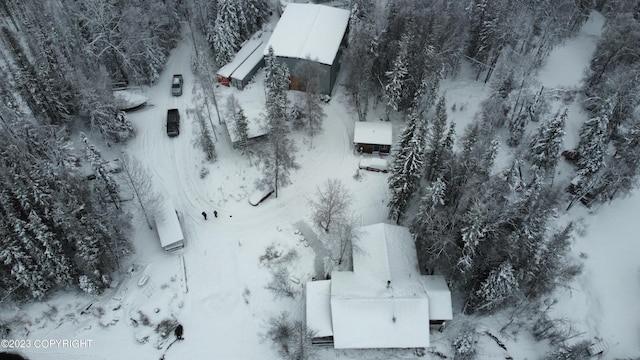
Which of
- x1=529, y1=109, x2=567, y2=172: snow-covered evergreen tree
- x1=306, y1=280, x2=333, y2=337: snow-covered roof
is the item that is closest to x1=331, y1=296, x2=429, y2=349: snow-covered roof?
x1=306, y1=280, x2=333, y2=337: snow-covered roof

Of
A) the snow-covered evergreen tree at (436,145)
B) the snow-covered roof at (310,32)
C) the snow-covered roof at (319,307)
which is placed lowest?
the snow-covered roof at (319,307)

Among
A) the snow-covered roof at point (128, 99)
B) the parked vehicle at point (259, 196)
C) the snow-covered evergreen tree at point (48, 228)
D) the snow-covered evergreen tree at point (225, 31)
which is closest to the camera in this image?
the snow-covered evergreen tree at point (48, 228)

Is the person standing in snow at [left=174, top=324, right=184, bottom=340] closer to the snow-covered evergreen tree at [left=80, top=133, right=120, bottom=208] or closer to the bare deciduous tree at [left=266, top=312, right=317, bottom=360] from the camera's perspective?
the bare deciduous tree at [left=266, top=312, right=317, bottom=360]

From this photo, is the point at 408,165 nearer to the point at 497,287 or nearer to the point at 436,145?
the point at 436,145

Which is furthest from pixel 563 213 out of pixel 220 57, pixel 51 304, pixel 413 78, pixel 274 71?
pixel 51 304

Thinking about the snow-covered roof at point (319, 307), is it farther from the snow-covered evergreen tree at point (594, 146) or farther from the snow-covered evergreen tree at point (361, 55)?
the snow-covered evergreen tree at point (594, 146)

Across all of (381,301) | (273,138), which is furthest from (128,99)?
(381,301)

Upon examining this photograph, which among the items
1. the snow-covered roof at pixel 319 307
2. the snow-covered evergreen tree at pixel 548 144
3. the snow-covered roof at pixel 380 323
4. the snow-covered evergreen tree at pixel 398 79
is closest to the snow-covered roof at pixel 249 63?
the snow-covered evergreen tree at pixel 398 79
